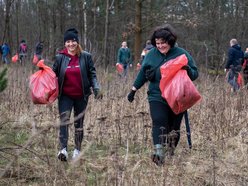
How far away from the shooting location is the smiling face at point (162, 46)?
185 inches

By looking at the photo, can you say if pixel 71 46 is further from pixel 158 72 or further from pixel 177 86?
pixel 177 86

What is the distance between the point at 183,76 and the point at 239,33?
22.0 meters

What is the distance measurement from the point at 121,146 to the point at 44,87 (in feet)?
3.72

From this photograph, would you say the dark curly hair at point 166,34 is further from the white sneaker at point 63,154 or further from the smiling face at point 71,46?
the white sneaker at point 63,154

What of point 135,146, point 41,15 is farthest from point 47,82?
point 41,15

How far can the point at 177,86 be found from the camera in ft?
14.7

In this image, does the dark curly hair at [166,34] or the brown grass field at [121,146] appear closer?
the brown grass field at [121,146]

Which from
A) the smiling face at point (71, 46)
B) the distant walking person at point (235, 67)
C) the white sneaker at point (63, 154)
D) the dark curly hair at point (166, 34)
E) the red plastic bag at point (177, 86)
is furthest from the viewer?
the distant walking person at point (235, 67)

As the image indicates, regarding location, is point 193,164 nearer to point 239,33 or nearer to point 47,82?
point 47,82

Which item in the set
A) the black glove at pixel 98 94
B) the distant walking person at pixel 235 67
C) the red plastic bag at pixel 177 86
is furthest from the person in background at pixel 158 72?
the distant walking person at pixel 235 67

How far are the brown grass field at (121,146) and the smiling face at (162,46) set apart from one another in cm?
85

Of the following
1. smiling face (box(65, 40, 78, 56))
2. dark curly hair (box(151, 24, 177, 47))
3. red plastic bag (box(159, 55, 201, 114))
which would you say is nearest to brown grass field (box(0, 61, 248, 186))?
red plastic bag (box(159, 55, 201, 114))

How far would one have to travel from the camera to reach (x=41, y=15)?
28.5 metres

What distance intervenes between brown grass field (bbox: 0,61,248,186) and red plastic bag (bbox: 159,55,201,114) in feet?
1.60
